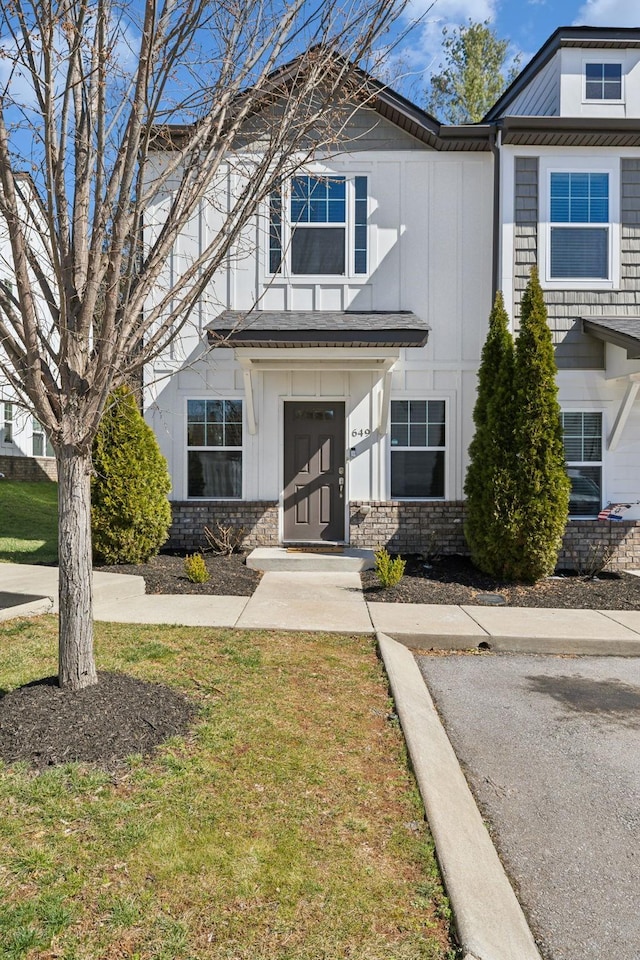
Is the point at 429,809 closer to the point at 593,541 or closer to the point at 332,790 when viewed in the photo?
the point at 332,790

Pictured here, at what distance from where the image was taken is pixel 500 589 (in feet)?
26.3

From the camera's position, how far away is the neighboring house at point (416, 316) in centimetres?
945

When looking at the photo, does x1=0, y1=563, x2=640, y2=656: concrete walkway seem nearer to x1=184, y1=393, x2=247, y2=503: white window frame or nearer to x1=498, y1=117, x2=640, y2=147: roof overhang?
x1=184, y1=393, x2=247, y2=503: white window frame

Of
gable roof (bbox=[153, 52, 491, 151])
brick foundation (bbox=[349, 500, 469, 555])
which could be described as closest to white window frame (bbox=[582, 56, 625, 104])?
gable roof (bbox=[153, 52, 491, 151])

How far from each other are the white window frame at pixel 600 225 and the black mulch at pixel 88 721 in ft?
27.3

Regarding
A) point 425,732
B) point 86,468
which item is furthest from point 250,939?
point 86,468

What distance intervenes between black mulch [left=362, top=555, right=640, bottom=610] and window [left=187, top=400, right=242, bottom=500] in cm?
269

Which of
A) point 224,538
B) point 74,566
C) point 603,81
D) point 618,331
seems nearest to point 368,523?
point 224,538

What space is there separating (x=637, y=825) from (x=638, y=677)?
7.84 feet

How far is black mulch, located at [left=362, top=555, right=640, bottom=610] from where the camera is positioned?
741 centimetres

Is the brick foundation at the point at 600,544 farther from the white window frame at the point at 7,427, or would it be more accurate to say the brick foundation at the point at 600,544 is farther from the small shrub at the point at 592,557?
the white window frame at the point at 7,427

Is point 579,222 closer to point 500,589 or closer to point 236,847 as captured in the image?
point 500,589

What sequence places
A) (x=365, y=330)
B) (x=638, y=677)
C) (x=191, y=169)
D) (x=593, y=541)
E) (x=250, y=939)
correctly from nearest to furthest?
(x=250, y=939) → (x=191, y=169) → (x=638, y=677) → (x=365, y=330) → (x=593, y=541)

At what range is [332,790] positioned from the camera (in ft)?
10.3
